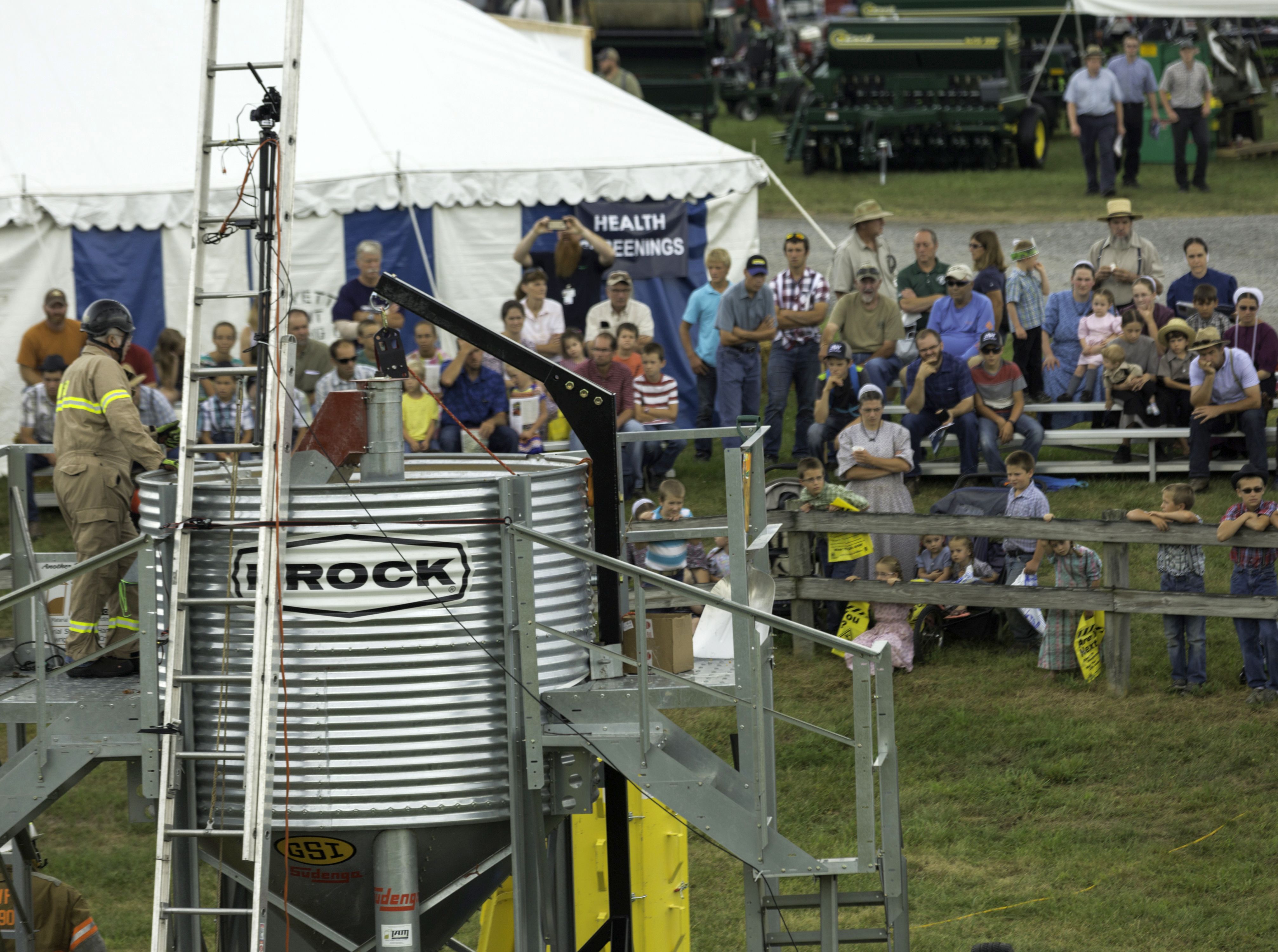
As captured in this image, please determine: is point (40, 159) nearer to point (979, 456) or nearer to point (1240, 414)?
point (979, 456)

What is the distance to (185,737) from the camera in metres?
8.20

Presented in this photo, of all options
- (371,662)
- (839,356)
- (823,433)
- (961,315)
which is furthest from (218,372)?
(961,315)

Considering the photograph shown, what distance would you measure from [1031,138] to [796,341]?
55.5ft

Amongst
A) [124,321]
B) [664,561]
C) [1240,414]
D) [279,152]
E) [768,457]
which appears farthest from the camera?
[768,457]

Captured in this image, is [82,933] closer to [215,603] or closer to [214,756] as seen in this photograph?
[214,756]

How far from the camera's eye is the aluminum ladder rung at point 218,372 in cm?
805

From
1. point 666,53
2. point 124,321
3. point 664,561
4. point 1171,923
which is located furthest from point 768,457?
point 666,53

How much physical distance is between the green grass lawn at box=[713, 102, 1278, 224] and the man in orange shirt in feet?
49.8

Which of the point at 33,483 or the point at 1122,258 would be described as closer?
the point at 33,483

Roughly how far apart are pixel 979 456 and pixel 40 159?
10789mm

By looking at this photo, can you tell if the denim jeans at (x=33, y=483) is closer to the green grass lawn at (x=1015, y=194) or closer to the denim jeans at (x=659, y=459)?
the denim jeans at (x=659, y=459)

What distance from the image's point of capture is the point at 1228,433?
1709 centimetres

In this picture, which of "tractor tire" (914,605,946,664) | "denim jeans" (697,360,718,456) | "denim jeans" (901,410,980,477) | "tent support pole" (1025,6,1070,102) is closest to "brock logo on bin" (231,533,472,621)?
"tractor tire" (914,605,946,664)

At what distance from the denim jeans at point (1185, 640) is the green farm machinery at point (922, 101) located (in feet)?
65.0
